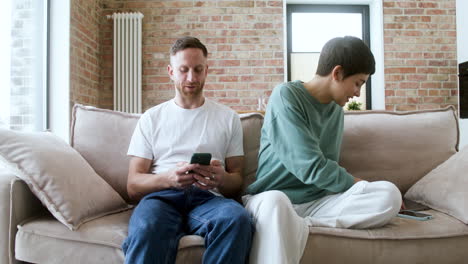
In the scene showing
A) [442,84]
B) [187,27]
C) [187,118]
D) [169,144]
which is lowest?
[169,144]

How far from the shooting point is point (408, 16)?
15.1 feet

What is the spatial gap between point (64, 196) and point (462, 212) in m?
1.49

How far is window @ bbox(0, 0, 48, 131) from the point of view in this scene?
10.1 feet

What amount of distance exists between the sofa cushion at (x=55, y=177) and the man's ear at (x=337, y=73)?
104 cm

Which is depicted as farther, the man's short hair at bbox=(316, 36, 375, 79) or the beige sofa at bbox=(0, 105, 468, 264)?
the man's short hair at bbox=(316, 36, 375, 79)

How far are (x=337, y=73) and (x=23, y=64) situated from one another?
2.80 m

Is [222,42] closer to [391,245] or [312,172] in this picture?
[312,172]

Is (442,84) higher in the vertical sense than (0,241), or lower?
higher

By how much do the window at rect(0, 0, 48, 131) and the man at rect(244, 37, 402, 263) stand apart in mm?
2343

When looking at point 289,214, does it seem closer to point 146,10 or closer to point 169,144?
point 169,144

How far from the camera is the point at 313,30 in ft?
15.9

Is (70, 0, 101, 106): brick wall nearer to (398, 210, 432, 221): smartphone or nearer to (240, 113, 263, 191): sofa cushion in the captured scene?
(240, 113, 263, 191): sofa cushion

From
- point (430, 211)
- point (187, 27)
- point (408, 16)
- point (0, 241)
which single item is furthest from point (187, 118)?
point (408, 16)

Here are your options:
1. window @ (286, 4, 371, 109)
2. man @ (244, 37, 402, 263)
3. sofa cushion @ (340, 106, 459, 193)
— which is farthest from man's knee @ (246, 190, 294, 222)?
window @ (286, 4, 371, 109)
